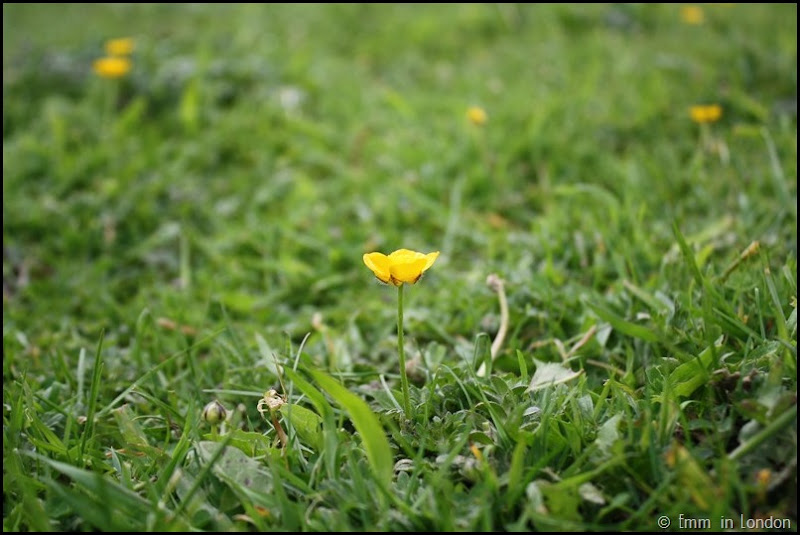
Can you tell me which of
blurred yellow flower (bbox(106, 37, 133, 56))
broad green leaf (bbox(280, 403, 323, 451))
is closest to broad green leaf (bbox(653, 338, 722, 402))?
broad green leaf (bbox(280, 403, 323, 451))

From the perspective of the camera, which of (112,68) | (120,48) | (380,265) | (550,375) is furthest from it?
(120,48)

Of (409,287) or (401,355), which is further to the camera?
(409,287)

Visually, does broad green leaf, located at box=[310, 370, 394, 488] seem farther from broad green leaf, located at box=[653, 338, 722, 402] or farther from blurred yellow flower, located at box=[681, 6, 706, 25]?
blurred yellow flower, located at box=[681, 6, 706, 25]

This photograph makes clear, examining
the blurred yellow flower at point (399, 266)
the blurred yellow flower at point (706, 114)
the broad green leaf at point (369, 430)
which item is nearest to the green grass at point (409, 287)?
the broad green leaf at point (369, 430)

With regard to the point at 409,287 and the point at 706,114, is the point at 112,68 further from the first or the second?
the point at 706,114

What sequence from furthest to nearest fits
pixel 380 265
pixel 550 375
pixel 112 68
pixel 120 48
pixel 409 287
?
pixel 120 48 → pixel 112 68 → pixel 409 287 → pixel 550 375 → pixel 380 265

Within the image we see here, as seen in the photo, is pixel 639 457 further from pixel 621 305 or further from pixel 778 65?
pixel 778 65

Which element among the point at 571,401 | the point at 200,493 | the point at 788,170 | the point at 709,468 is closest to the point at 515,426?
the point at 571,401

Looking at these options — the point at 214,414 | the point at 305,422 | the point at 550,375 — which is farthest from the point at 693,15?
the point at 214,414
